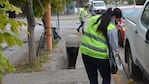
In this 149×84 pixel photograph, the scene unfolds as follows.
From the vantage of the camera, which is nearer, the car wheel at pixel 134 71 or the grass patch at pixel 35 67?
the car wheel at pixel 134 71

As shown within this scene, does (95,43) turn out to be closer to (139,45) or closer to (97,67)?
(97,67)

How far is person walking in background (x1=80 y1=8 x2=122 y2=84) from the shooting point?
5582mm

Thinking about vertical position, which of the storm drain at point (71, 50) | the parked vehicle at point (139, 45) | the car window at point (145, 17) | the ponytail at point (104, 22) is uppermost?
the ponytail at point (104, 22)

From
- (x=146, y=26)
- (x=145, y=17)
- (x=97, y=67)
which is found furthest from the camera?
(x=145, y=17)

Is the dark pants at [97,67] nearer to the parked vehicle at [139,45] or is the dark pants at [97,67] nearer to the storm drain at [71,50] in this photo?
the parked vehicle at [139,45]

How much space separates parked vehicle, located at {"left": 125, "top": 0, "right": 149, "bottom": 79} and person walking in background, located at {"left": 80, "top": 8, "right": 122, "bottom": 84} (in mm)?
937

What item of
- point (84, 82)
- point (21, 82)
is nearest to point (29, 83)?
point (21, 82)

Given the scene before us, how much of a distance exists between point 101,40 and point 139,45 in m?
1.97

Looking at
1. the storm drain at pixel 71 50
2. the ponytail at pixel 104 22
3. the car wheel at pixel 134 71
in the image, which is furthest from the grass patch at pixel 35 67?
the storm drain at pixel 71 50

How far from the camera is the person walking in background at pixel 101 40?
18.3 ft

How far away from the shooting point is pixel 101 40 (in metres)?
5.66

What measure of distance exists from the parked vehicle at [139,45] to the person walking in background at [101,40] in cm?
94

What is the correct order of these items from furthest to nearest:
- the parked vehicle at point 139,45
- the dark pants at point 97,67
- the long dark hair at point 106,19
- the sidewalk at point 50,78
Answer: the sidewalk at point 50,78
the parked vehicle at point 139,45
the dark pants at point 97,67
the long dark hair at point 106,19

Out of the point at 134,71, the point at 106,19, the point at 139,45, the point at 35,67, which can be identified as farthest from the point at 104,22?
the point at 35,67
